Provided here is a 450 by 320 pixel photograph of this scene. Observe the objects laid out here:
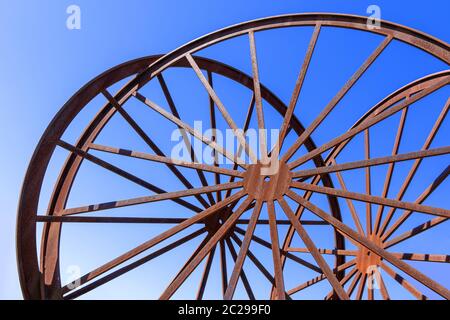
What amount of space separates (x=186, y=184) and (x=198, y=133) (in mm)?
3074

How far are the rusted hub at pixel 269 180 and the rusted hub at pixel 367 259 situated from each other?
19.3 feet

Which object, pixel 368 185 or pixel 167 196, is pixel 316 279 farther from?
pixel 167 196

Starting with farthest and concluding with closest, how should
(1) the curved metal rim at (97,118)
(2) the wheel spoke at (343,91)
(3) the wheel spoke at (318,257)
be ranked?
(1) the curved metal rim at (97,118) < (2) the wheel spoke at (343,91) < (3) the wheel spoke at (318,257)

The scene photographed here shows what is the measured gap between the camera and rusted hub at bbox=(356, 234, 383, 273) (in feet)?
46.9

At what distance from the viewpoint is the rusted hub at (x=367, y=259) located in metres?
14.3

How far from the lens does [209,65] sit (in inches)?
565

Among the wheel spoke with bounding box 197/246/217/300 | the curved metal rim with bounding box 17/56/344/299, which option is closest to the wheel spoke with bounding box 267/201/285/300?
the wheel spoke with bounding box 197/246/217/300

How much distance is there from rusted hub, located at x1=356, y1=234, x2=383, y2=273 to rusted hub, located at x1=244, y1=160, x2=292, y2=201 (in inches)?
232

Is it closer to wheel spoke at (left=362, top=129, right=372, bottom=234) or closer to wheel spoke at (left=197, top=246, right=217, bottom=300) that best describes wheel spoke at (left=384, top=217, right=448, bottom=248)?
wheel spoke at (left=362, top=129, right=372, bottom=234)

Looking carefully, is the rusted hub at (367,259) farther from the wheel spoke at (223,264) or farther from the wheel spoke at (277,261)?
the wheel spoke at (277,261)

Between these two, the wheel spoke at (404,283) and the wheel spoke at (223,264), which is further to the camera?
the wheel spoke at (223,264)

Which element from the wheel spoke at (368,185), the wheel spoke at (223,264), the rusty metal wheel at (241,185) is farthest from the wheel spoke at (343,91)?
the wheel spoke at (368,185)
